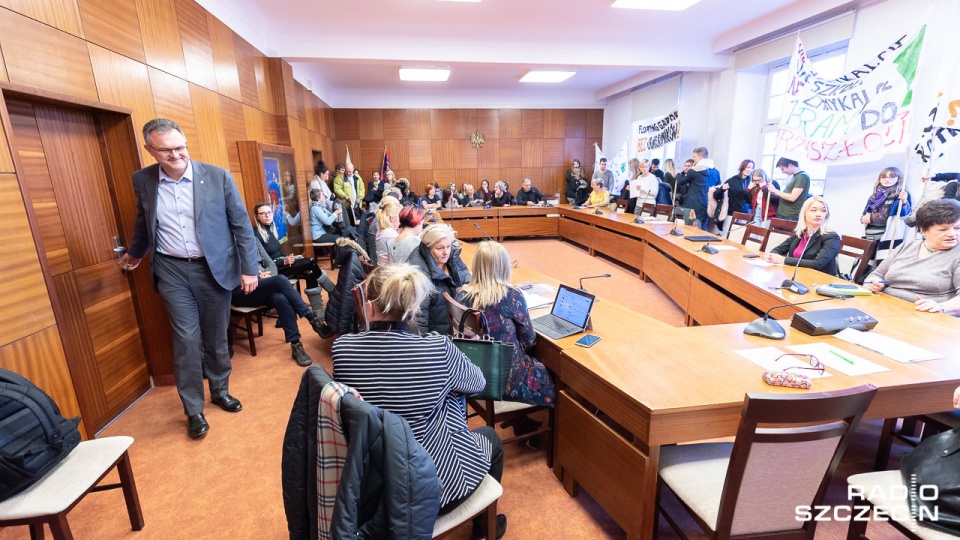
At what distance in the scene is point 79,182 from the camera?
2473 millimetres

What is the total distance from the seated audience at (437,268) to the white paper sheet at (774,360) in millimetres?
1414

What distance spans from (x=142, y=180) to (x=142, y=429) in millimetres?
1437

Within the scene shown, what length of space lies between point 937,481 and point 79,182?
12.8 ft

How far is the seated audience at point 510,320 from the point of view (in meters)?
1.94

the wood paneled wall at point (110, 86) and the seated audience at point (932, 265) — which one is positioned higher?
the wood paneled wall at point (110, 86)

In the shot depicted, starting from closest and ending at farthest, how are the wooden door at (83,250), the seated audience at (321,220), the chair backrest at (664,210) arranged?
1. the wooden door at (83,250)
2. the seated audience at (321,220)
3. the chair backrest at (664,210)

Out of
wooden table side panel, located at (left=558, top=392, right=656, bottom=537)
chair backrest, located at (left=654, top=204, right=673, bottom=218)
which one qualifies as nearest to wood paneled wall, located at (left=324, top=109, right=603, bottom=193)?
chair backrest, located at (left=654, top=204, right=673, bottom=218)

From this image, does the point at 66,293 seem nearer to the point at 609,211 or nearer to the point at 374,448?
the point at 374,448

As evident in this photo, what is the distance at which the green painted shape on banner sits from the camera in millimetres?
3754

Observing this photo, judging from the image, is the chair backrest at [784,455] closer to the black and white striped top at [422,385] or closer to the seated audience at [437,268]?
the black and white striped top at [422,385]

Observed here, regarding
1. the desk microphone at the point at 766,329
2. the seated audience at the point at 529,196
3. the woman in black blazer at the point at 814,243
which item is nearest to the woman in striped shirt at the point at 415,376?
the desk microphone at the point at 766,329

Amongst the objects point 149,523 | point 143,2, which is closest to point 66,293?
point 149,523

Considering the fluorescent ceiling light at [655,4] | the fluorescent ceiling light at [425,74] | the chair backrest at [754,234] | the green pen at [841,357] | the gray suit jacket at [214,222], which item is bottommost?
the green pen at [841,357]

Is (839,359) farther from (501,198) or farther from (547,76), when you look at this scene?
(547,76)
